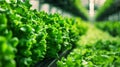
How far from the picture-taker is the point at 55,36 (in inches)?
246

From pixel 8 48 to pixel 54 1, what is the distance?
24440mm

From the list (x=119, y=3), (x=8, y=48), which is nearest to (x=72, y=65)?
(x=8, y=48)

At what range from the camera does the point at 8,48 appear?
3094 millimetres

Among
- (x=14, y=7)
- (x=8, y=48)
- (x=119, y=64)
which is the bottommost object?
(x=119, y=64)

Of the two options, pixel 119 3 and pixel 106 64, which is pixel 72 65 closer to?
pixel 106 64

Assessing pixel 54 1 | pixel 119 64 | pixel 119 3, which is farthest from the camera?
pixel 119 3

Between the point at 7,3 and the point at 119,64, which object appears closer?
the point at 7,3

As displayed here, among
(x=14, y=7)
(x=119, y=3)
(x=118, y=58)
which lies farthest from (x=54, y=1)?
(x=14, y=7)

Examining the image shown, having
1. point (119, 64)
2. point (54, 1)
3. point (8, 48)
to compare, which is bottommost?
point (119, 64)

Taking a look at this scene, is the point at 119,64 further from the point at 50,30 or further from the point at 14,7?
the point at 14,7

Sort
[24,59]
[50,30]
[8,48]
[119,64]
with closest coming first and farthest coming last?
[8,48], [24,59], [50,30], [119,64]

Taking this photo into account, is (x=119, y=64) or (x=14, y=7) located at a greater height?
(x=14, y=7)

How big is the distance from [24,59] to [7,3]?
0.91 m

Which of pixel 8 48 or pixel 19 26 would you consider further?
pixel 19 26
